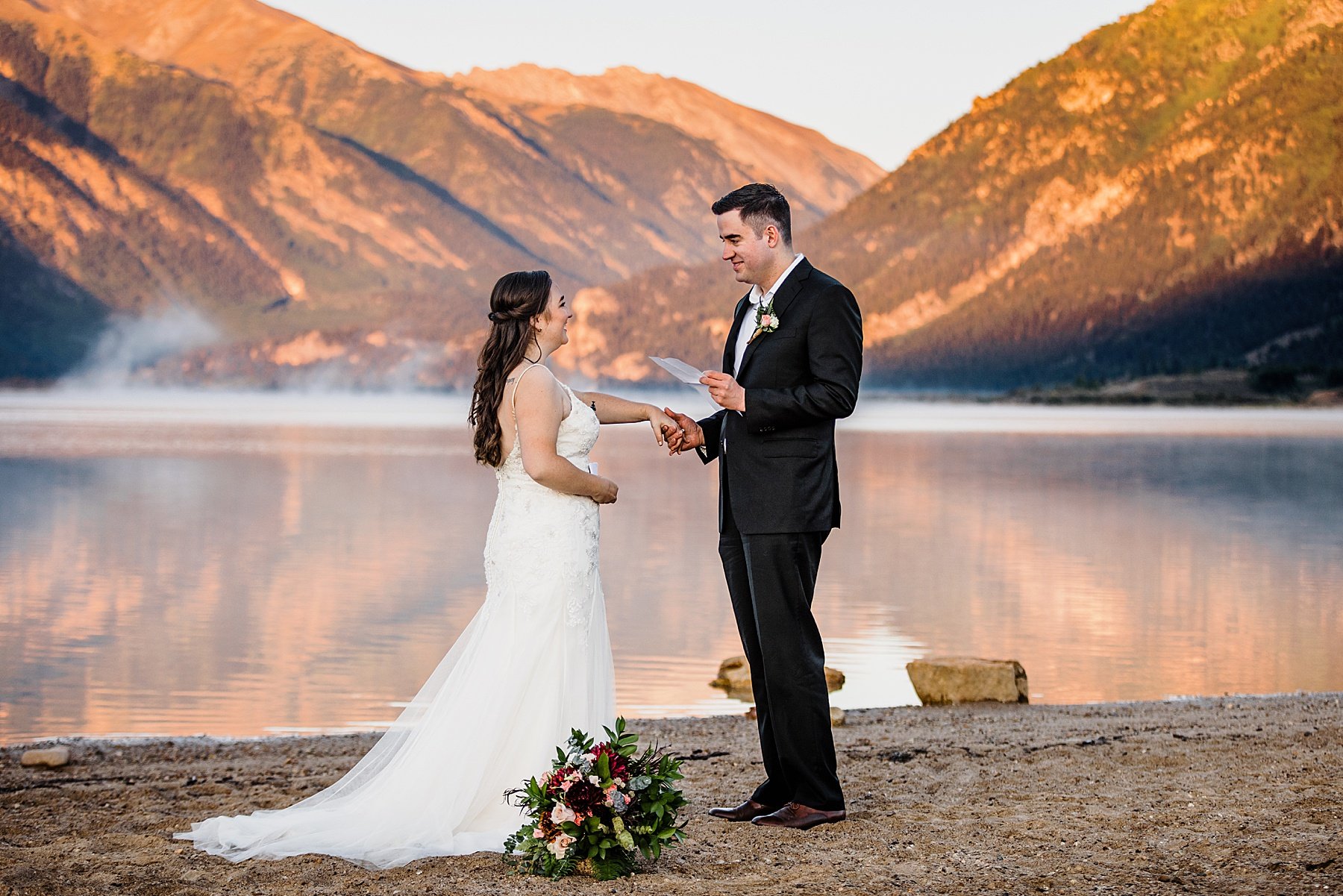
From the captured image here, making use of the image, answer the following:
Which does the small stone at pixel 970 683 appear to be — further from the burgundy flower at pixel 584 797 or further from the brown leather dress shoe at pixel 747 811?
the burgundy flower at pixel 584 797

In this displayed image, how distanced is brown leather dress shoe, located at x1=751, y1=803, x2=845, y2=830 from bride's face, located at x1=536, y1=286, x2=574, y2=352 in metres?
2.10

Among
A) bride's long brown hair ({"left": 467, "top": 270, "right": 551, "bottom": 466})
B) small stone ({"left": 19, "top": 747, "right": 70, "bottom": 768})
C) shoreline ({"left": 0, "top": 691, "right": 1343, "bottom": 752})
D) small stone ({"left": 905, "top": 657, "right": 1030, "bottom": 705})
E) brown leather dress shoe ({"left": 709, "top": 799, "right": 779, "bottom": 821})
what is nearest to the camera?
bride's long brown hair ({"left": 467, "top": 270, "right": 551, "bottom": 466})

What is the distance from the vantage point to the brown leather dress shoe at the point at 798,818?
6.25 metres

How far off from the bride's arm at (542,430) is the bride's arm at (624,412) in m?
0.50

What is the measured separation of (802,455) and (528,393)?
113 cm

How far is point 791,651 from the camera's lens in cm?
626

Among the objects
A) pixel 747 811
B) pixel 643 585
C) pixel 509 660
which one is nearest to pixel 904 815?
pixel 747 811

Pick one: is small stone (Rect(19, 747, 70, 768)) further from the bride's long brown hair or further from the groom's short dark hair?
the groom's short dark hair

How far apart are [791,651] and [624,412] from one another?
130 cm

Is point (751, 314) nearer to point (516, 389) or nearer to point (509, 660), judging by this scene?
point (516, 389)

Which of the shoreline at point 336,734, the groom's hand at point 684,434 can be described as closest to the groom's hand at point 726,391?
the groom's hand at point 684,434

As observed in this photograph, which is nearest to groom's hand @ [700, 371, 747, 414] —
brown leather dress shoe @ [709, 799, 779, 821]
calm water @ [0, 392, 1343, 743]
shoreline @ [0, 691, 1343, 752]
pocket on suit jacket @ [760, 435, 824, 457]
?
pocket on suit jacket @ [760, 435, 824, 457]

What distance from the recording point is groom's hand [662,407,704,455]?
6.57 metres

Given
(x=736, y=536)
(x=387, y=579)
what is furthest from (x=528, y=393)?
(x=387, y=579)
